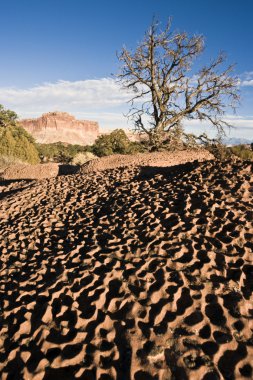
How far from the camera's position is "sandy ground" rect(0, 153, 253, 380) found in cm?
379

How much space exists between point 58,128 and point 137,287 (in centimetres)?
10689

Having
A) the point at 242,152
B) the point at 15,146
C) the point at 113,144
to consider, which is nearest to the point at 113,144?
the point at 113,144

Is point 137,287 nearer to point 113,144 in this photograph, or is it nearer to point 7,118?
point 113,144

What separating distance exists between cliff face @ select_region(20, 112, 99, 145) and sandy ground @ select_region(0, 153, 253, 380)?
96.1 m

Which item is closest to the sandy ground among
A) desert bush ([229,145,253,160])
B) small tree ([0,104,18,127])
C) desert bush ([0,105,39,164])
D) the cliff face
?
desert bush ([229,145,253,160])

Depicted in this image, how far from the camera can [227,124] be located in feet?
63.6

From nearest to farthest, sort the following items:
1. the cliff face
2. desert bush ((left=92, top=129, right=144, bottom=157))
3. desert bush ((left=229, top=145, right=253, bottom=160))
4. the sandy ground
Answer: the sandy ground < desert bush ((left=229, top=145, right=253, bottom=160)) < desert bush ((left=92, top=129, right=144, bottom=157)) < the cliff face

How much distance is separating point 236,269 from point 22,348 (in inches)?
134

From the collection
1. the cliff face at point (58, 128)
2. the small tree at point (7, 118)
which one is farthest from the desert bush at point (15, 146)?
the cliff face at point (58, 128)

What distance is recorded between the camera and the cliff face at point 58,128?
10300 centimetres

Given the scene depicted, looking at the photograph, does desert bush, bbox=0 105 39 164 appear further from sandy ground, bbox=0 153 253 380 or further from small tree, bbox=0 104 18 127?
sandy ground, bbox=0 153 253 380

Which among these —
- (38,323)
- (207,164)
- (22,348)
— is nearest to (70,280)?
(38,323)

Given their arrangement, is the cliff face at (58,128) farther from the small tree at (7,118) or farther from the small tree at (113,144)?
the small tree at (113,144)

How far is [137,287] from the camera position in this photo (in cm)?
490
